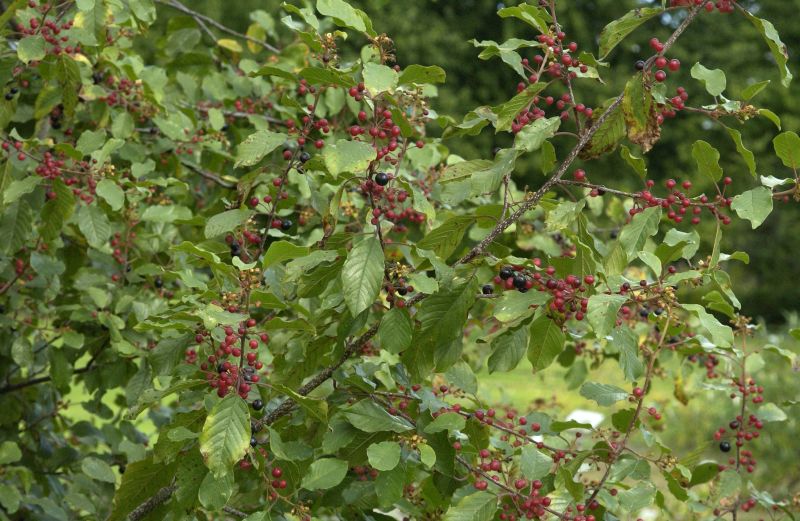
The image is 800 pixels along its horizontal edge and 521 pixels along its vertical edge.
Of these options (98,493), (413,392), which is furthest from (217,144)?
(413,392)

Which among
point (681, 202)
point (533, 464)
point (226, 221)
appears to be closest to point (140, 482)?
point (226, 221)

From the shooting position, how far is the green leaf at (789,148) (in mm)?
2084

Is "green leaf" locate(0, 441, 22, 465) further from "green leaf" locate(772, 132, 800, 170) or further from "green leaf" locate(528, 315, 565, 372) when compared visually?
"green leaf" locate(772, 132, 800, 170)

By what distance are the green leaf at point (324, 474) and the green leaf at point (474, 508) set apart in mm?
237

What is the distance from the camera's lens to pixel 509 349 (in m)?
2.24

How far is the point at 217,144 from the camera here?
344cm

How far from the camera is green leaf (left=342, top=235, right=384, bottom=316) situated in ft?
6.16

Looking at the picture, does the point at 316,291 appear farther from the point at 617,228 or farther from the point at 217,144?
the point at 617,228

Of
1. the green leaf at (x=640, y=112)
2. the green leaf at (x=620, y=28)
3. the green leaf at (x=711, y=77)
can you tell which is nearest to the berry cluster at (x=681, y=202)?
the green leaf at (x=640, y=112)

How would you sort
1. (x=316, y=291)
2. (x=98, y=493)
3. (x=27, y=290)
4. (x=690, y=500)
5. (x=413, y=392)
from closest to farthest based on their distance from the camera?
(x=316, y=291) < (x=413, y=392) < (x=690, y=500) < (x=98, y=493) < (x=27, y=290)

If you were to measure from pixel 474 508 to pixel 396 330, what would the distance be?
398mm

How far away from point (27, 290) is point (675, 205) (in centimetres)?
228

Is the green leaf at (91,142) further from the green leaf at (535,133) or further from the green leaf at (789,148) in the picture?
the green leaf at (789,148)

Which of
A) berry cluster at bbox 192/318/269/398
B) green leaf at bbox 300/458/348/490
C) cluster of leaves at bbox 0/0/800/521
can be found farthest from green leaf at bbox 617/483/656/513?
berry cluster at bbox 192/318/269/398
